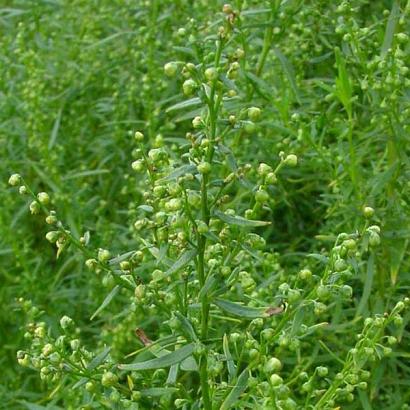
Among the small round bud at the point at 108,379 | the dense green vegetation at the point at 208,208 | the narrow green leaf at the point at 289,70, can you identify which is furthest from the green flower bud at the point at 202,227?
the narrow green leaf at the point at 289,70

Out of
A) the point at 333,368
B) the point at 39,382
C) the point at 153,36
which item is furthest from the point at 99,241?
the point at 333,368

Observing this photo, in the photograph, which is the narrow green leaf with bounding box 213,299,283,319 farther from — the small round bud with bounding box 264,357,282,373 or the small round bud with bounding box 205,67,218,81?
the small round bud with bounding box 205,67,218,81

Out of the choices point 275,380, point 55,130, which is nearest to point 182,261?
point 275,380

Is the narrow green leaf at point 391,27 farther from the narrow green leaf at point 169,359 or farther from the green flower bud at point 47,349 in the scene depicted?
the green flower bud at point 47,349

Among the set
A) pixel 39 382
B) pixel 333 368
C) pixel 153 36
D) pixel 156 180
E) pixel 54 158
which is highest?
pixel 156 180

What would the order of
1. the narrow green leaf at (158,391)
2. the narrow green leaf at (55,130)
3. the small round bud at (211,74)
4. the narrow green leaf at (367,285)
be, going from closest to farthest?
the small round bud at (211,74), the narrow green leaf at (158,391), the narrow green leaf at (367,285), the narrow green leaf at (55,130)

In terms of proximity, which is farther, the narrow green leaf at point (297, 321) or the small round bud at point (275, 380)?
the narrow green leaf at point (297, 321)

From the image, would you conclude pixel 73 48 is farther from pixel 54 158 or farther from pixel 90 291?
pixel 90 291

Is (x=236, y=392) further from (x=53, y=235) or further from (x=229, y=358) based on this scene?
(x=53, y=235)
